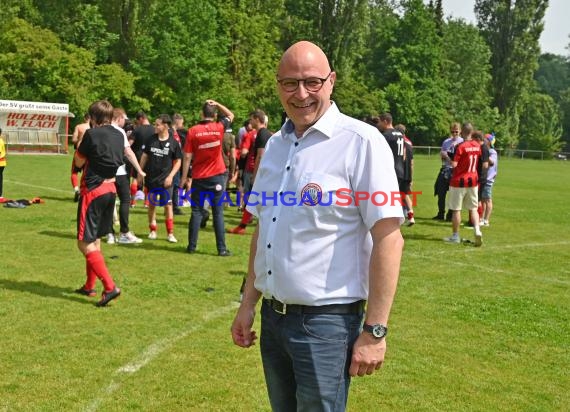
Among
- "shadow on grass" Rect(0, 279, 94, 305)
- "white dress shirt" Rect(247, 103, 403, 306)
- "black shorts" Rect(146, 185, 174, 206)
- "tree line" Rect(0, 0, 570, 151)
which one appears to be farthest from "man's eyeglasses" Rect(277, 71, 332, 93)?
"tree line" Rect(0, 0, 570, 151)

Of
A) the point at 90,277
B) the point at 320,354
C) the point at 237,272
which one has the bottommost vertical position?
the point at 237,272

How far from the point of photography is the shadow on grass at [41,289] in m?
7.09

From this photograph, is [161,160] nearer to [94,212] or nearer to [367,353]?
[94,212]

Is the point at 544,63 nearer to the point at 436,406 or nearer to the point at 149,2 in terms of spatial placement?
the point at 149,2

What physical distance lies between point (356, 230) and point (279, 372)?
757 millimetres

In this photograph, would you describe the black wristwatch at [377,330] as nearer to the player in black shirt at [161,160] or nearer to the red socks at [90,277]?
the red socks at [90,277]

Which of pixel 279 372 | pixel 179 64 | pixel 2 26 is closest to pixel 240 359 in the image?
pixel 279 372

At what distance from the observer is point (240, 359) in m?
5.40

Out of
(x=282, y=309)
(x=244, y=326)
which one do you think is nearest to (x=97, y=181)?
(x=244, y=326)

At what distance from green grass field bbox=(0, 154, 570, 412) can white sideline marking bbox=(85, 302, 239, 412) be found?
2cm

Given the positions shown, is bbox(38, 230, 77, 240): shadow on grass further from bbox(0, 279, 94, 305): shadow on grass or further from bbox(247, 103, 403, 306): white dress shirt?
bbox(247, 103, 403, 306): white dress shirt

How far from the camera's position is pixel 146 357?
211 inches

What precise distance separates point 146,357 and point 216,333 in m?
0.84

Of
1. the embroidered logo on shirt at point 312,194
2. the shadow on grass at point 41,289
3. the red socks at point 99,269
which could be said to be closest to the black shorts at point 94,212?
the red socks at point 99,269
